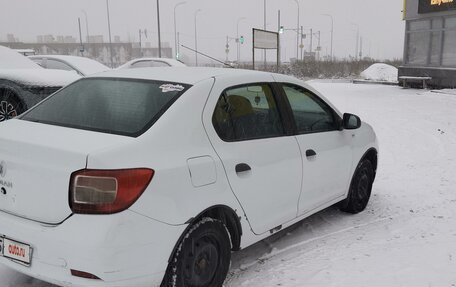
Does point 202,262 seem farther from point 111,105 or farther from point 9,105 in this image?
point 9,105

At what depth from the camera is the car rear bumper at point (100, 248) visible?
2492mm

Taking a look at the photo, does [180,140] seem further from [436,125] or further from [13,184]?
[436,125]

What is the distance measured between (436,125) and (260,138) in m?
9.09

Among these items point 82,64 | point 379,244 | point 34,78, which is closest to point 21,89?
point 34,78

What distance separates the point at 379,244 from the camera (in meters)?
4.29

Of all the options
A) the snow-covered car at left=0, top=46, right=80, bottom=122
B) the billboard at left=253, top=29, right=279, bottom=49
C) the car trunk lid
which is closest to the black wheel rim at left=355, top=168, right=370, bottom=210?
the car trunk lid

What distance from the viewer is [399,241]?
4367 millimetres

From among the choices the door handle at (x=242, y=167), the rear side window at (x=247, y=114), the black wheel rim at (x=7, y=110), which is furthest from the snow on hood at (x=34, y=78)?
the door handle at (x=242, y=167)

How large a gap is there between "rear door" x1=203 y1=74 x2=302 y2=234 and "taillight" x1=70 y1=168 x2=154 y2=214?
77cm

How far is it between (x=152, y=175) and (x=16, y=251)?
→ 36.7 inches

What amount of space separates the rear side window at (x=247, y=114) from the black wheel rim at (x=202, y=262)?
0.73m

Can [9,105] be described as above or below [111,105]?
below

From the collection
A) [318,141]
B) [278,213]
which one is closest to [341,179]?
[318,141]

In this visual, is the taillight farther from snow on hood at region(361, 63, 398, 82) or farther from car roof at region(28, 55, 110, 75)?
snow on hood at region(361, 63, 398, 82)
